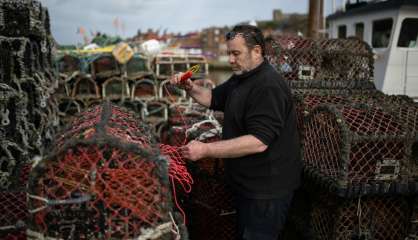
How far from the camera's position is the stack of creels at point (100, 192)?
1576 mm

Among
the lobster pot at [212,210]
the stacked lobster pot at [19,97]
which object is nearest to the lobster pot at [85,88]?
the stacked lobster pot at [19,97]

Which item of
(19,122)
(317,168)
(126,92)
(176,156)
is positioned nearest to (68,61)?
(126,92)

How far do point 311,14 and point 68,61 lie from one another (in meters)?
6.06

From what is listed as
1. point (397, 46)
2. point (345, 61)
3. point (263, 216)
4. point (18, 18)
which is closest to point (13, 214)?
point (263, 216)

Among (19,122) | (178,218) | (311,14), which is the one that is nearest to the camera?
(178,218)

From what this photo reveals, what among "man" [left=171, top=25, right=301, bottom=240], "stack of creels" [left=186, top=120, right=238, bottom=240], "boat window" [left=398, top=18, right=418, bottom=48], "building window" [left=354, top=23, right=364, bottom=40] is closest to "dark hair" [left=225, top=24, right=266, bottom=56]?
"man" [left=171, top=25, right=301, bottom=240]

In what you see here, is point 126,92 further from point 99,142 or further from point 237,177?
point 99,142

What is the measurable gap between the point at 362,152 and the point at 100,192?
1.61 metres

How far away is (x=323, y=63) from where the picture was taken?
12.5 ft

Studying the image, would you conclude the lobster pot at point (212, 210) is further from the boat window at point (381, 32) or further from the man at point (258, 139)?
the boat window at point (381, 32)

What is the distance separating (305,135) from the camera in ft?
9.19

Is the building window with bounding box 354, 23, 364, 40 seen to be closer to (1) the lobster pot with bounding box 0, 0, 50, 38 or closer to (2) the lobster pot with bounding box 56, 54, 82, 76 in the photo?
(2) the lobster pot with bounding box 56, 54, 82, 76

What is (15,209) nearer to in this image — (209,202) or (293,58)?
(209,202)

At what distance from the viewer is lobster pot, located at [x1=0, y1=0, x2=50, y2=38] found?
10.1ft
